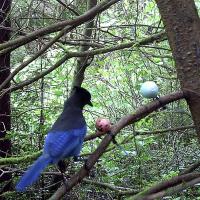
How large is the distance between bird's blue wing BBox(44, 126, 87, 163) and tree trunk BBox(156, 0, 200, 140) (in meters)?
0.62

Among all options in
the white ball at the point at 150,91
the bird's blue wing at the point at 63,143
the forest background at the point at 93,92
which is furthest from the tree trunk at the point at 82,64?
the white ball at the point at 150,91

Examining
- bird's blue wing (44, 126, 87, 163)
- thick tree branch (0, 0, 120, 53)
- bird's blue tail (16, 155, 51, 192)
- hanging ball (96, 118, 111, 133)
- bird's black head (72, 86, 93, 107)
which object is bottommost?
bird's blue tail (16, 155, 51, 192)

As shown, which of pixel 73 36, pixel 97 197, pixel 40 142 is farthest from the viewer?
pixel 73 36

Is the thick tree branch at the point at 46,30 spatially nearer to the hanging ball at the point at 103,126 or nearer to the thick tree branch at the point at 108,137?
the hanging ball at the point at 103,126

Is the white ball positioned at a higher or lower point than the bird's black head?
lower

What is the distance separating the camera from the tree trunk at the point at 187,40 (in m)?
1.83

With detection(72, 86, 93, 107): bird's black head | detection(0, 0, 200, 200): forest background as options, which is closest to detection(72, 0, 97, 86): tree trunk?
detection(0, 0, 200, 200): forest background

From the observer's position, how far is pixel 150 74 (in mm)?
4203

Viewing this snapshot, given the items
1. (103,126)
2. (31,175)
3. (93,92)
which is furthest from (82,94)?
(93,92)

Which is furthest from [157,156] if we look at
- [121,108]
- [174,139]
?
[121,108]

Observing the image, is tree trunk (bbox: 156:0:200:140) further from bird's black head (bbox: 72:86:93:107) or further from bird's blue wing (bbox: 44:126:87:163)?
bird's black head (bbox: 72:86:93:107)

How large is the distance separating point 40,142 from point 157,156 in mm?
1107

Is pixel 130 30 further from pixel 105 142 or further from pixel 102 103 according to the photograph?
pixel 105 142

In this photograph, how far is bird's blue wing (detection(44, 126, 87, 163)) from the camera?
206cm
